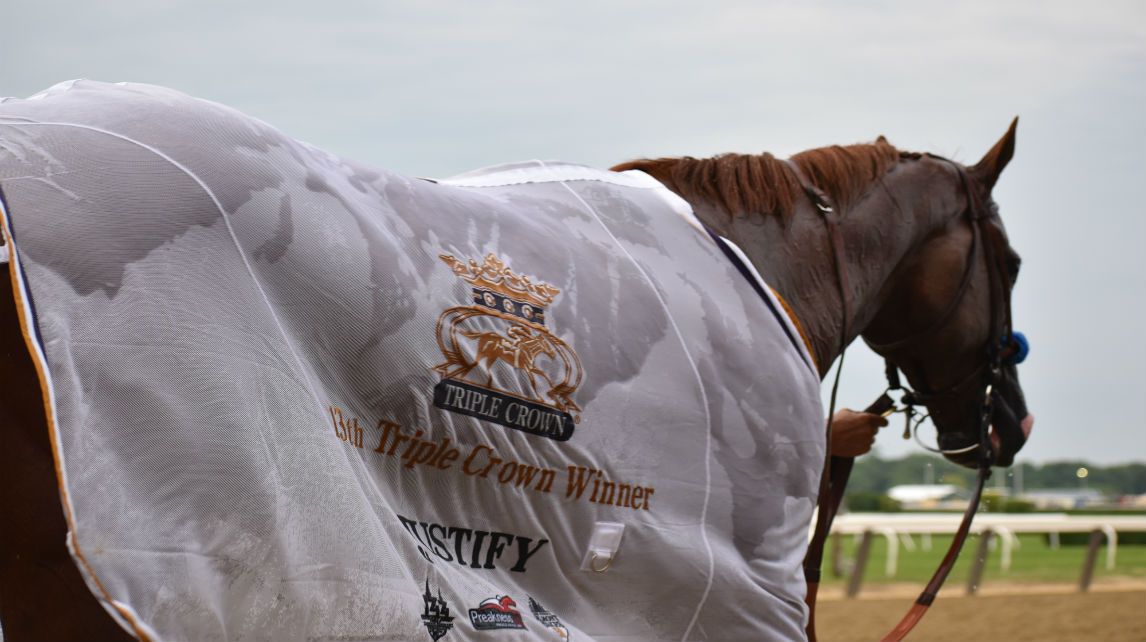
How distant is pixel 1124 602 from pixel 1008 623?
1.64m

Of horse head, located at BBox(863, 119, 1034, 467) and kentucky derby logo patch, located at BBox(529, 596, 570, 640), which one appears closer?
kentucky derby logo patch, located at BBox(529, 596, 570, 640)

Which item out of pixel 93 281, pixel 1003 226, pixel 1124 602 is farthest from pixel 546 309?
pixel 1124 602

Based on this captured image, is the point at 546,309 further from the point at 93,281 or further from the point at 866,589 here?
the point at 866,589

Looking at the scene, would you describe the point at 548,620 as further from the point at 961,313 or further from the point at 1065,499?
the point at 1065,499

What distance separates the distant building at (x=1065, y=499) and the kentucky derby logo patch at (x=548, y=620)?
2340 centimetres

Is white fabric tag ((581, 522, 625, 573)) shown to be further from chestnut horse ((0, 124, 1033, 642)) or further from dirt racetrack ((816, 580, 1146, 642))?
dirt racetrack ((816, 580, 1146, 642))

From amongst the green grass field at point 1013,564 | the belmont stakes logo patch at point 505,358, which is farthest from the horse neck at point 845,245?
the green grass field at point 1013,564

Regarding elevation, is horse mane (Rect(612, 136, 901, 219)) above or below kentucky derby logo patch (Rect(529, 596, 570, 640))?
above

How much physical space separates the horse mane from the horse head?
32 centimetres

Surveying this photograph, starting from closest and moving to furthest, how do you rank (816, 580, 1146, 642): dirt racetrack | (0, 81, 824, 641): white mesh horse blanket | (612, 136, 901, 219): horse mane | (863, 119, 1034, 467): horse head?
1. (0, 81, 824, 641): white mesh horse blanket
2. (612, 136, 901, 219): horse mane
3. (863, 119, 1034, 467): horse head
4. (816, 580, 1146, 642): dirt racetrack

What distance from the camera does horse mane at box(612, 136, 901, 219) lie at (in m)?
3.04

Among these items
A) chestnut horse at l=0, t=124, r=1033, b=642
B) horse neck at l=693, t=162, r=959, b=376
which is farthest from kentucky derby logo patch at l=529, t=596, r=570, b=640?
horse neck at l=693, t=162, r=959, b=376

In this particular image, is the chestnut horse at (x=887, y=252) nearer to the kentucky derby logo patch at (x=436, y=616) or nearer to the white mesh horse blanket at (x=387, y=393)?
the white mesh horse blanket at (x=387, y=393)

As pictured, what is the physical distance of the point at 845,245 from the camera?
128 inches
